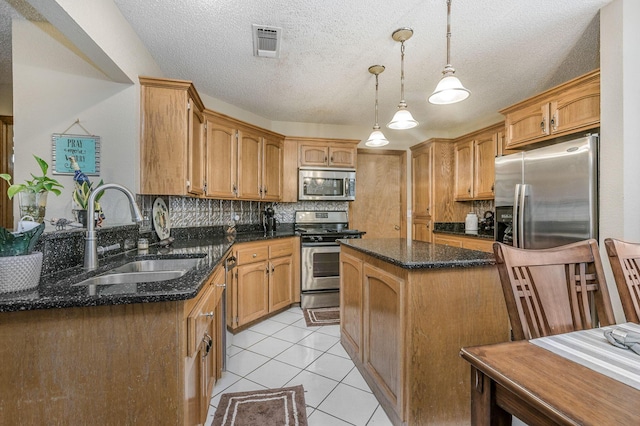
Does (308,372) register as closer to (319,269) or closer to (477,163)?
(319,269)

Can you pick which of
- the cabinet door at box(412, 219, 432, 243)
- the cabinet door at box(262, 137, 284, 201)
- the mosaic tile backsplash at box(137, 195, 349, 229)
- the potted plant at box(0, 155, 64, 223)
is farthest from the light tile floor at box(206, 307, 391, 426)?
the cabinet door at box(412, 219, 432, 243)

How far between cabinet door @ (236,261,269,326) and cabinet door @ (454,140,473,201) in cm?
284

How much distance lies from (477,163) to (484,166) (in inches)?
4.7

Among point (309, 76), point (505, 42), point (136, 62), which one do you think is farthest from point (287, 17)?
point (505, 42)

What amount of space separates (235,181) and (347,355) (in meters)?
2.09

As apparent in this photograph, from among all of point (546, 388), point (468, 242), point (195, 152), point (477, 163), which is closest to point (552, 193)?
point (468, 242)

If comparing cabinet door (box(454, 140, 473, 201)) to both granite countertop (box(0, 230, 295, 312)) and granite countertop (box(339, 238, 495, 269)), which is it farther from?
granite countertop (box(0, 230, 295, 312))

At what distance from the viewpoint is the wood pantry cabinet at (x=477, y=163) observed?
358cm

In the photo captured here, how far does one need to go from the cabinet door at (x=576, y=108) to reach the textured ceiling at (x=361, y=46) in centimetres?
34

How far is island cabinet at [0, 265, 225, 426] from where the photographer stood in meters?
0.91

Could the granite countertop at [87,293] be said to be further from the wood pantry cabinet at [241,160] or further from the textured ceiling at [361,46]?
the wood pantry cabinet at [241,160]

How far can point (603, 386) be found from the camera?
64cm

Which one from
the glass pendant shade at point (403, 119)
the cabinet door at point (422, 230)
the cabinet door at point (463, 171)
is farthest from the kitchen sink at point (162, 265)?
the cabinet door at point (463, 171)

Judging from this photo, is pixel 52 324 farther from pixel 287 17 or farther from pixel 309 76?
pixel 309 76
